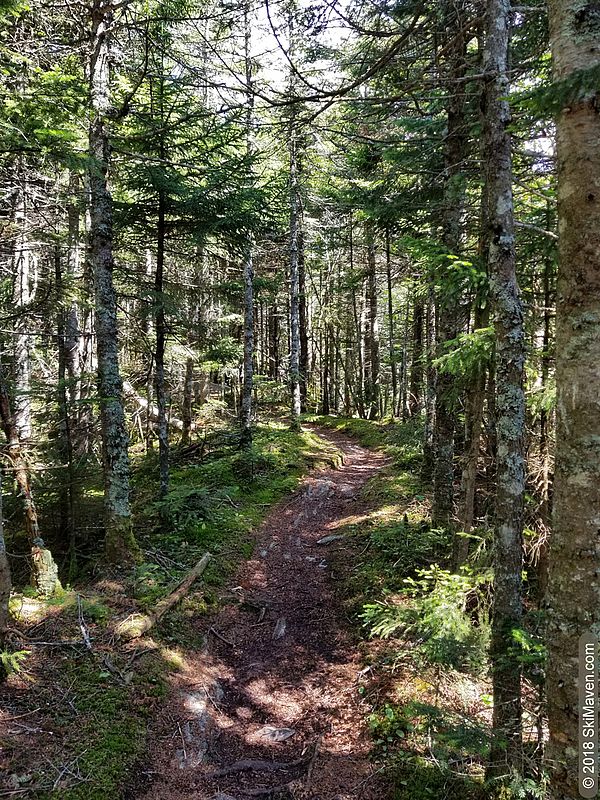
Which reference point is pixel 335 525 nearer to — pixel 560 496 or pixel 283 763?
pixel 283 763

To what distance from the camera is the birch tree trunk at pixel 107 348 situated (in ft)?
22.9

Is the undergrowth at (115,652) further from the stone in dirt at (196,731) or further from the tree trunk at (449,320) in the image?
the tree trunk at (449,320)

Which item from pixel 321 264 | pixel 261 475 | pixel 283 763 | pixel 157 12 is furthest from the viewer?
pixel 321 264

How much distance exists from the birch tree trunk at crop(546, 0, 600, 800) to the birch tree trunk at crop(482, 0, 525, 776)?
1.39 m

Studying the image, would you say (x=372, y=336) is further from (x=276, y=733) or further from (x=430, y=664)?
(x=276, y=733)

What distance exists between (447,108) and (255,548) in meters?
8.65

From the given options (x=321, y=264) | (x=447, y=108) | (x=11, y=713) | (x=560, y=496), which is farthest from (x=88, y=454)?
(x=321, y=264)

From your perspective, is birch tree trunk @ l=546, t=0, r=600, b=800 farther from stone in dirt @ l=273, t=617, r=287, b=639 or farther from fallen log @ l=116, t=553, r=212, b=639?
stone in dirt @ l=273, t=617, r=287, b=639

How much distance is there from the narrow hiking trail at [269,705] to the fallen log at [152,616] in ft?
1.89

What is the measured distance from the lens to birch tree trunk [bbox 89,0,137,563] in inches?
275

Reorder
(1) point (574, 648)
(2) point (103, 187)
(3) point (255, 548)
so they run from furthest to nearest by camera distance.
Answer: (3) point (255, 548)
(2) point (103, 187)
(1) point (574, 648)

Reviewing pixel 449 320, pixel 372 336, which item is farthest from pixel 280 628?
pixel 372 336

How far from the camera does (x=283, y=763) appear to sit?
4512 millimetres

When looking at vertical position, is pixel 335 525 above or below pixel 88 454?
below
